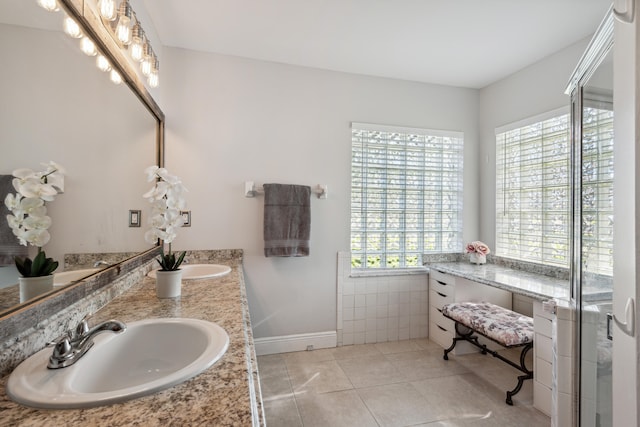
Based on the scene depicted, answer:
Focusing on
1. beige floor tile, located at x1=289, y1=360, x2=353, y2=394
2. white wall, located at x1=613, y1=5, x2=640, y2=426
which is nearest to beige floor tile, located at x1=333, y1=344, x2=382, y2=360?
Answer: beige floor tile, located at x1=289, y1=360, x2=353, y2=394

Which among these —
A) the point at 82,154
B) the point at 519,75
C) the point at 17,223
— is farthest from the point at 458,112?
the point at 17,223

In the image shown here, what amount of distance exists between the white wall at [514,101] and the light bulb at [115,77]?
9.96 feet

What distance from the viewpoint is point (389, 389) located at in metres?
2.07

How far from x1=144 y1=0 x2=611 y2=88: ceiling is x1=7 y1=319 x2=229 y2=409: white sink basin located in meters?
1.97

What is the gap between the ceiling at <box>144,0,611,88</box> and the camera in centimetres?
190

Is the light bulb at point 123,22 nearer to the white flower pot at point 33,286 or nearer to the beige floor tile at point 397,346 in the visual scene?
the white flower pot at point 33,286

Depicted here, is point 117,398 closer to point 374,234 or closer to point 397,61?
point 374,234

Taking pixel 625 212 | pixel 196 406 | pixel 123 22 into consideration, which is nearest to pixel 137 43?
pixel 123 22

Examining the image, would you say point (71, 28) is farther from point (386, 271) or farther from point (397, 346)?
point (397, 346)

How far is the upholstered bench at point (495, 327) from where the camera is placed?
6.38 feet

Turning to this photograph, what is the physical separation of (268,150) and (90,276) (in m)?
1.68

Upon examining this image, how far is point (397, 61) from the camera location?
2.57m

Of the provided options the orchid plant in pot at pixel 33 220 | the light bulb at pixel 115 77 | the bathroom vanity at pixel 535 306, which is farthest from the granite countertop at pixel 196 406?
the bathroom vanity at pixel 535 306

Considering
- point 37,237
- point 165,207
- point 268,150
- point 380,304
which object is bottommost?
point 380,304
